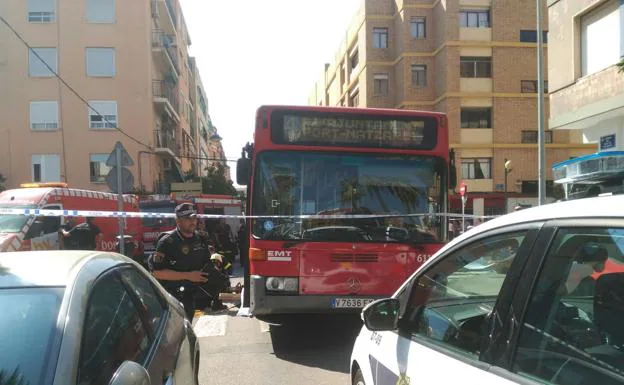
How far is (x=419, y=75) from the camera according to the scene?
41.4 metres

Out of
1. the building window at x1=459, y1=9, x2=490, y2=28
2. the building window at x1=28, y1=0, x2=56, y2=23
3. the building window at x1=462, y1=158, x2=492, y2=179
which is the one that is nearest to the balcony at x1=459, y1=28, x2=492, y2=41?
the building window at x1=459, y1=9, x2=490, y2=28

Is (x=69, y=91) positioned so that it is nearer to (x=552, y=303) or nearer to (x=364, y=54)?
(x=364, y=54)

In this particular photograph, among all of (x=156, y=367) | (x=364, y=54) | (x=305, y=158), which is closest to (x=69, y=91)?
(x=364, y=54)

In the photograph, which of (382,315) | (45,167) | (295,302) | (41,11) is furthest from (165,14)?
(382,315)

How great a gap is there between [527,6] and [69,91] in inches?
1260

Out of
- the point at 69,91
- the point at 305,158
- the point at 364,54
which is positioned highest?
the point at 364,54

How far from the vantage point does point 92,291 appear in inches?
96.6

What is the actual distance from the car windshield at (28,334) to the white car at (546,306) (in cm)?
148

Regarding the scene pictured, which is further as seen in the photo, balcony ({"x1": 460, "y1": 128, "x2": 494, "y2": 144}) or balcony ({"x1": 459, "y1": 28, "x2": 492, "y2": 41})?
balcony ({"x1": 459, "y1": 28, "x2": 492, "y2": 41})

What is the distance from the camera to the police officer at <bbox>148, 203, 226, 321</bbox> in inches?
214

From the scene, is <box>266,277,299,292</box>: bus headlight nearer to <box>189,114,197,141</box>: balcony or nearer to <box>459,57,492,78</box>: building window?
<box>459,57,492,78</box>: building window

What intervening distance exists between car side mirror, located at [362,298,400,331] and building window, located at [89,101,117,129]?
110 ft

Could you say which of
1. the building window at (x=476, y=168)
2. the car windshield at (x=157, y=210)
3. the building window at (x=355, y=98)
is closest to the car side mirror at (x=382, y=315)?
the car windshield at (x=157, y=210)

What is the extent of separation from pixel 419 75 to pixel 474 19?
5.48m
